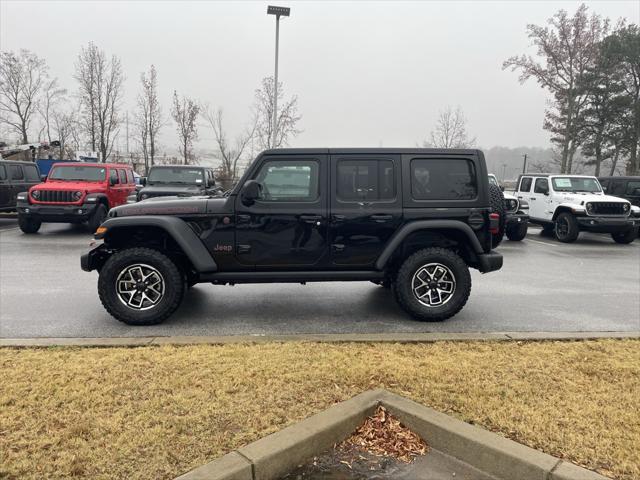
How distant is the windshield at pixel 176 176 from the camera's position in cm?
1367

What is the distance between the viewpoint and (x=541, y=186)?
1460cm

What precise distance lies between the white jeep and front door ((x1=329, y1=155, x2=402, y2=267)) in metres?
9.69

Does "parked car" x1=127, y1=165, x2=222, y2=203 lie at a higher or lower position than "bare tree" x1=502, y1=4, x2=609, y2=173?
lower

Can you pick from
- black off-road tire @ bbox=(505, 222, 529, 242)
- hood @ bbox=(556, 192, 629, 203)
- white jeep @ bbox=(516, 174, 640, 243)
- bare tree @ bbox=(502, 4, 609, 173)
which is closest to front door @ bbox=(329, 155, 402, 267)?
black off-road tire @ bbox=(505, 222, 529, 242)

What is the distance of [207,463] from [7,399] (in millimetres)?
1637

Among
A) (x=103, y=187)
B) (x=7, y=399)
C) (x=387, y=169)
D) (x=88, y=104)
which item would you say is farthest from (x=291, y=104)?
(x=7, y=399)

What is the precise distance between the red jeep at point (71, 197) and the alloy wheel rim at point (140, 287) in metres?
7.79

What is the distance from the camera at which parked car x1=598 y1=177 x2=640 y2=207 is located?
15.6m

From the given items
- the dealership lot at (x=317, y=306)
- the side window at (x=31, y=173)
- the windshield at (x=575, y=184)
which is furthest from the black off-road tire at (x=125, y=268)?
the windshield at (x=575, y=184)

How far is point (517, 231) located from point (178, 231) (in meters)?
10.5

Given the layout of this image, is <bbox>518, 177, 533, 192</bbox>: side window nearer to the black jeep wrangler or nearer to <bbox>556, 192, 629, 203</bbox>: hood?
<bbox>556, 192, 629, 203</bbox>: hood

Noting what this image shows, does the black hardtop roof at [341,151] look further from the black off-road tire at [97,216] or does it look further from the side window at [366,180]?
the black off-road tire at [97,216]

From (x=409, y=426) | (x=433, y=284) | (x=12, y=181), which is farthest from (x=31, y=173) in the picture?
(x=409, y=426)

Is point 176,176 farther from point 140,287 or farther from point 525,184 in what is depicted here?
point 525,184
